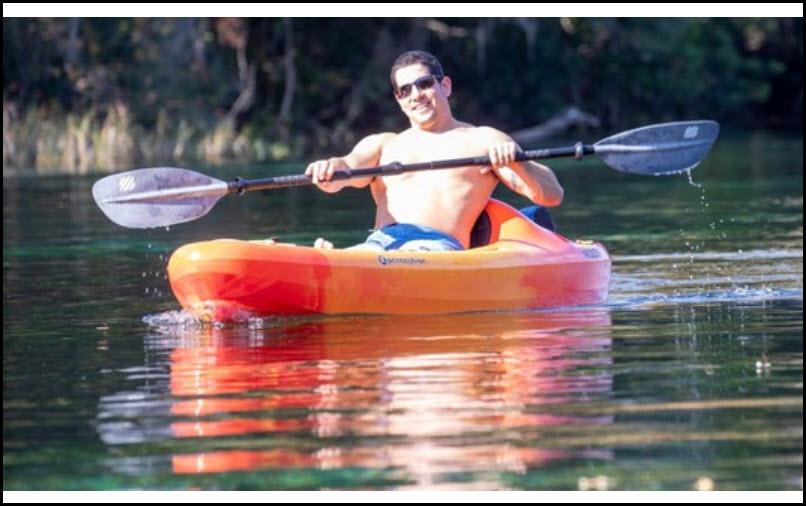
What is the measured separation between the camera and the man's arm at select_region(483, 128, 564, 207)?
9.65m

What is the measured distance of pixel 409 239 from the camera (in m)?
9.69

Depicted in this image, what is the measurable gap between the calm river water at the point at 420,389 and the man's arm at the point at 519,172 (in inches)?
23.7

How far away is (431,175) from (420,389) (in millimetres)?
2865

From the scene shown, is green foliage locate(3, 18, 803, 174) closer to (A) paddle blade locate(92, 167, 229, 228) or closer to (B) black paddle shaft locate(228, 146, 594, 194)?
(A) paddle blade locate(92, 167, 229, 228)

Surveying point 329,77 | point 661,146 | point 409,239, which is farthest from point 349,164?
point 329,77

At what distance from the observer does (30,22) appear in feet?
110

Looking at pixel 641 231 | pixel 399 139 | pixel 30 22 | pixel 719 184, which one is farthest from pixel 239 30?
pixel 399 139

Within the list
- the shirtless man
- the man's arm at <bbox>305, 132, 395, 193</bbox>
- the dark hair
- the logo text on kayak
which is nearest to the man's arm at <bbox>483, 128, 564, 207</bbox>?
the shirtless man

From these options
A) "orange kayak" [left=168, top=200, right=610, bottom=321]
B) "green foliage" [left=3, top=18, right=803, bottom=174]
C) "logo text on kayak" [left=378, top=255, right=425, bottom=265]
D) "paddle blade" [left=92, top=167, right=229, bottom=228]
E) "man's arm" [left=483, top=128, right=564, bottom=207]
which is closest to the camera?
"orange kayak" [left=168, top=200, right=610, bottom=321]

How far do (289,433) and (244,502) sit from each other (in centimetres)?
100

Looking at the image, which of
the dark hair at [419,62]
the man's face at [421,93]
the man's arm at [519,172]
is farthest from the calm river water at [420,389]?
the dark hair at [419,62]

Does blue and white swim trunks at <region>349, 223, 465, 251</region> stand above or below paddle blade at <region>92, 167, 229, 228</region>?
below

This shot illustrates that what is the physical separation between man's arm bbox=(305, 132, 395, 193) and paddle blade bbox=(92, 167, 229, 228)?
0.53 meters

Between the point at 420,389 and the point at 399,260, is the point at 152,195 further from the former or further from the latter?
the point at 420,389
